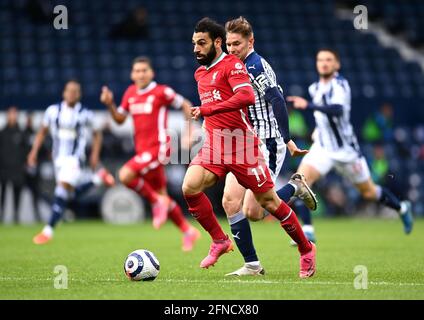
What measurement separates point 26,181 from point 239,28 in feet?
37.6

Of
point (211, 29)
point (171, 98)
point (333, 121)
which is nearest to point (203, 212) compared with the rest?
point (211, 29)

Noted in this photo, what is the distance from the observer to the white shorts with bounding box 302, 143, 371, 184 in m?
11.7

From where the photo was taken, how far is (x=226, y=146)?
7.62 m

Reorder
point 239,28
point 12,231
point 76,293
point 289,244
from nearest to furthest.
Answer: point 76,293 < point 239,28 < point 289,244 < point 12,231

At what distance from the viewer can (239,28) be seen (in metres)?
7.79

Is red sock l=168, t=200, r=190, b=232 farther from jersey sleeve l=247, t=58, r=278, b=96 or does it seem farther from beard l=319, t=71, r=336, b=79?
jersey sleeve l=247, t=58, r=278, b=96

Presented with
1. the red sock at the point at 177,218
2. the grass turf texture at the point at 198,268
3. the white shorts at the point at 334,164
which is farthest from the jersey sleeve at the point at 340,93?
the red sock at the point at 177,218

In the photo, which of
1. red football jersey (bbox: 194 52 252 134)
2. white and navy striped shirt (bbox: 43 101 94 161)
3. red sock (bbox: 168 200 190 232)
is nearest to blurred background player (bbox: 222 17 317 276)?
red football jersey (bbox: 194 52 252 134)

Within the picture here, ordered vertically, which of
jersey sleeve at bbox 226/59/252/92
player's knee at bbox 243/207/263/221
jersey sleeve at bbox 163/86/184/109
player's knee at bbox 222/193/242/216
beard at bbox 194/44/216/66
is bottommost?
player's knee at bbox 243/207/263/221

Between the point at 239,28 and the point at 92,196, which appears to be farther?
the point at 92,196

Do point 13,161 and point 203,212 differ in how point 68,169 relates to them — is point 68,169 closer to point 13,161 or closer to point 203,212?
point 13,161

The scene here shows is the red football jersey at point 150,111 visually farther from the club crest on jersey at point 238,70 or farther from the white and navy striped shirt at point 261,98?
the club crest on jersey at point 238,70

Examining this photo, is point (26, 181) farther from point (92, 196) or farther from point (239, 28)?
point (239, 28)

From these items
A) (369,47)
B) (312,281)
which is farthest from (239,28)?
(369,47)
